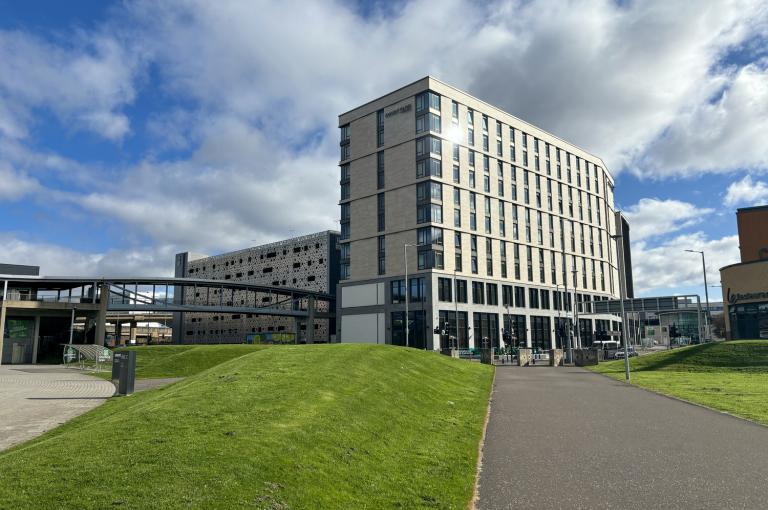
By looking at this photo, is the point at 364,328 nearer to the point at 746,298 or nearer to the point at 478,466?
the point at 746,298

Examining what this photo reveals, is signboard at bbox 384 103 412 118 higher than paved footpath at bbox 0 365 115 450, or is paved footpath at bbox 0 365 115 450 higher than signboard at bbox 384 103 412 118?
signboard at bbox 384 103 412 118

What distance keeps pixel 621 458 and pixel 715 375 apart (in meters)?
26.2

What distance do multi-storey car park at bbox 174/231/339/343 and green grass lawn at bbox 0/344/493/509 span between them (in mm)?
84521

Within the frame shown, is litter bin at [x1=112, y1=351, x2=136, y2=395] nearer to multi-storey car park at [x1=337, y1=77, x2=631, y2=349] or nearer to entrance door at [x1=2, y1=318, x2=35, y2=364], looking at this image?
multi-storey car park at [x1=337, y1=77, x2=631, y2=349]

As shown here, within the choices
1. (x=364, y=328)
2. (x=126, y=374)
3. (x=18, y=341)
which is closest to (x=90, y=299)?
(x=18, y=341)

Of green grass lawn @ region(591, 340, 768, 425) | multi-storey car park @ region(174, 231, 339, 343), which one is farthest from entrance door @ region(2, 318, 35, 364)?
green grass lawn @ region(591, 340, 768, 425)

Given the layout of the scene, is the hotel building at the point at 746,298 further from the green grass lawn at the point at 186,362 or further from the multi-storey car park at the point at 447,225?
the green grass lawn at the point at 186,362

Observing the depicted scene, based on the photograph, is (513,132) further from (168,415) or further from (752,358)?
(168,415)

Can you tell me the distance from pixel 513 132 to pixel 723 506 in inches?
3414

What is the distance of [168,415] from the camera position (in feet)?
36.4

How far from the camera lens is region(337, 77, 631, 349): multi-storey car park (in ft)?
243

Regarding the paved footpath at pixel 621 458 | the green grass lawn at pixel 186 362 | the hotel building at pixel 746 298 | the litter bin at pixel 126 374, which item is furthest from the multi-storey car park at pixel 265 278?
the paved footpath at pixel 621 458

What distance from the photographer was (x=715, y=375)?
3291 centimetres

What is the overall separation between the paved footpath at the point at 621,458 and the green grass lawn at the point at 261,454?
86 cm
